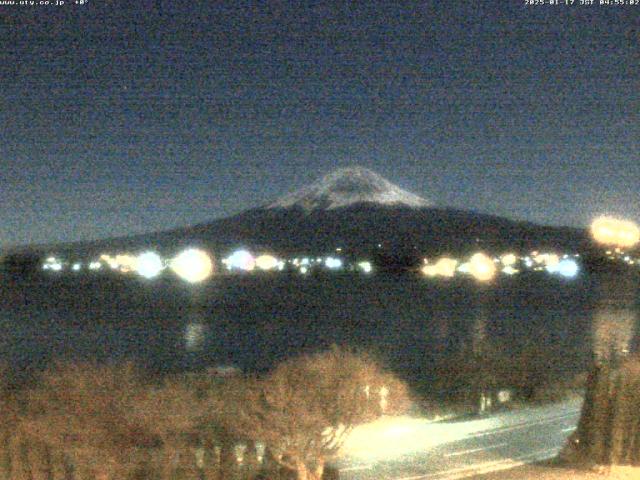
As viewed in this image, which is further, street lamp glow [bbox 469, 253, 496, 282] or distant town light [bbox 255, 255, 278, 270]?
distant town light [bbox 255, 255, 278, 270]

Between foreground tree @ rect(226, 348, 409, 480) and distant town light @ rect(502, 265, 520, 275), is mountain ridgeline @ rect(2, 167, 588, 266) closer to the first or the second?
distant town light @ rect(502, 265, 520, 275)

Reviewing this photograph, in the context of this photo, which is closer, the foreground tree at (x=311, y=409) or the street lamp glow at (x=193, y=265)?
the foreground tree at (x=311, y=409)

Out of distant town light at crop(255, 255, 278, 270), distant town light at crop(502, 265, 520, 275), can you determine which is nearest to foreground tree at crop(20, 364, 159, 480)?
distant town light at crop(502, 265, 520, 275)

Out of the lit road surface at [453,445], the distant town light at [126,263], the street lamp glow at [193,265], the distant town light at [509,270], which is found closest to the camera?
the lit road surface at [453,445]

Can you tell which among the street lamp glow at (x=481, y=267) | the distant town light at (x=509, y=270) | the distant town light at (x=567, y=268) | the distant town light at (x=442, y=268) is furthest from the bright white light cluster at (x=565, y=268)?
the distant town light at (x=442, y=268)

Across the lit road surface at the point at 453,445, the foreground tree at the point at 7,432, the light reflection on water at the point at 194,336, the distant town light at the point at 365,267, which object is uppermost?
the distant town light at the point at 365,267

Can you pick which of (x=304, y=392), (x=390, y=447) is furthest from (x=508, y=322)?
(x=304, y=392)

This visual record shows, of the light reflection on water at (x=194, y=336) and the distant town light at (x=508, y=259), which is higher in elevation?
the distant town light at (x=508, y=259)

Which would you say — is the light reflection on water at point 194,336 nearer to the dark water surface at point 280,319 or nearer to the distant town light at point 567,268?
the dark water surface at point 280,319
